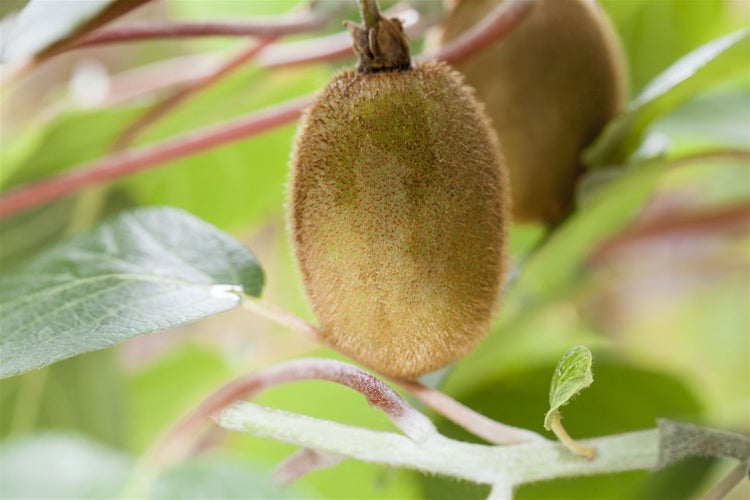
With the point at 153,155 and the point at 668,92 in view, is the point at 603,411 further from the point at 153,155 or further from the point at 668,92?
the point at 153,155

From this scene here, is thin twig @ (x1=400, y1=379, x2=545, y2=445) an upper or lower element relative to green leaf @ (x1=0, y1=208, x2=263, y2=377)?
lower

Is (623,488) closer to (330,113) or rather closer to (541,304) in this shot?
(541,304)

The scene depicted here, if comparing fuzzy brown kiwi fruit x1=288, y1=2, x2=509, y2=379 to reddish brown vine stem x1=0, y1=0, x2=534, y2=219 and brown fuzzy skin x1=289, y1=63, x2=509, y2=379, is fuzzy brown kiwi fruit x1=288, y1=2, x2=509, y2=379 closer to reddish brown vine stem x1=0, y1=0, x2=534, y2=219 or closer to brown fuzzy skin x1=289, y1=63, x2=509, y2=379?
brown fuzzy skin x1=289, y1=63, x2=509, y2=379

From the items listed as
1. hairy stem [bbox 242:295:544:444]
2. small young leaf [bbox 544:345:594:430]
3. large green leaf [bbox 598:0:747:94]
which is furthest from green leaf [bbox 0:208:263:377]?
large green leaf [bbox 598:0:747:94]

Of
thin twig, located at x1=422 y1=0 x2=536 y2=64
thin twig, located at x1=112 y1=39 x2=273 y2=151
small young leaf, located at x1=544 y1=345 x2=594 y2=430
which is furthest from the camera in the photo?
thin twig, located at x1=112 y1=39 x2=273 y2=151

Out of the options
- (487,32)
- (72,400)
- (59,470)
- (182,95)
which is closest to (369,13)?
(487,32)

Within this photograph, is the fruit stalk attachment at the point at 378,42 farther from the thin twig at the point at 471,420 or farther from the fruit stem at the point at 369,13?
the thin twig at the point at 471,420
